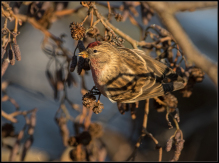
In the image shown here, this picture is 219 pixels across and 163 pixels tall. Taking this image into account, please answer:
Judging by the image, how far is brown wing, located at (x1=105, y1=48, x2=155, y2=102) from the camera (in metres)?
1.16

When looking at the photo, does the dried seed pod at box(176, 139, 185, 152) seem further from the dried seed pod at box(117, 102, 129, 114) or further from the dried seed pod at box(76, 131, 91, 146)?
the dried seed pod at box(76, 131, 91, 146)

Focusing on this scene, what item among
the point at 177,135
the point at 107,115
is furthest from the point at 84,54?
the point at 107,115

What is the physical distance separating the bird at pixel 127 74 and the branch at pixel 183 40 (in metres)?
0.20

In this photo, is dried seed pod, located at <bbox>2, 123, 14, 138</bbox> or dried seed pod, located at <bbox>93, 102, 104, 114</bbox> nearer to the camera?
dried seed pod, located at <bbox>93, 102, 104, 114</bbox>

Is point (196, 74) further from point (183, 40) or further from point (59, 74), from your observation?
point (59, 74)

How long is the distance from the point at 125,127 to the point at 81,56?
1.56m

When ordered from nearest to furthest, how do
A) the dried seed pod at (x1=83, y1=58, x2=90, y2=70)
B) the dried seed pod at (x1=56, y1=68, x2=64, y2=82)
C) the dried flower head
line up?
the dried flower head
the dried seed pod at (x1=83, y1=58, x2=90, y2=70)
the dried seed pod at (x1=56, y1=68, x2=64, y2=82)

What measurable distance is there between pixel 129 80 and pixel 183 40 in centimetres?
41

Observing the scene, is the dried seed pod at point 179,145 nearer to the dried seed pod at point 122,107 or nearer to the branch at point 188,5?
the dried seed pod at point 122,107

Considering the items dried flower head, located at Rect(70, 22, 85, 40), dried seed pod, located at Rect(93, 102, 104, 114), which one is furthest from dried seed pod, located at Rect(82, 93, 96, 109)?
dried flower head, located at Rect(70, 22, 85, 40)

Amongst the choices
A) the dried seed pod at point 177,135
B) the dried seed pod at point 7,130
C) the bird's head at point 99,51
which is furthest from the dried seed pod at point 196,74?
the dried seed pod at point 7,130

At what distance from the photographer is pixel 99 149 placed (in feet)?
4.98

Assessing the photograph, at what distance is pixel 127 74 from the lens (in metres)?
1.21

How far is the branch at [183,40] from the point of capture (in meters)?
1.37
